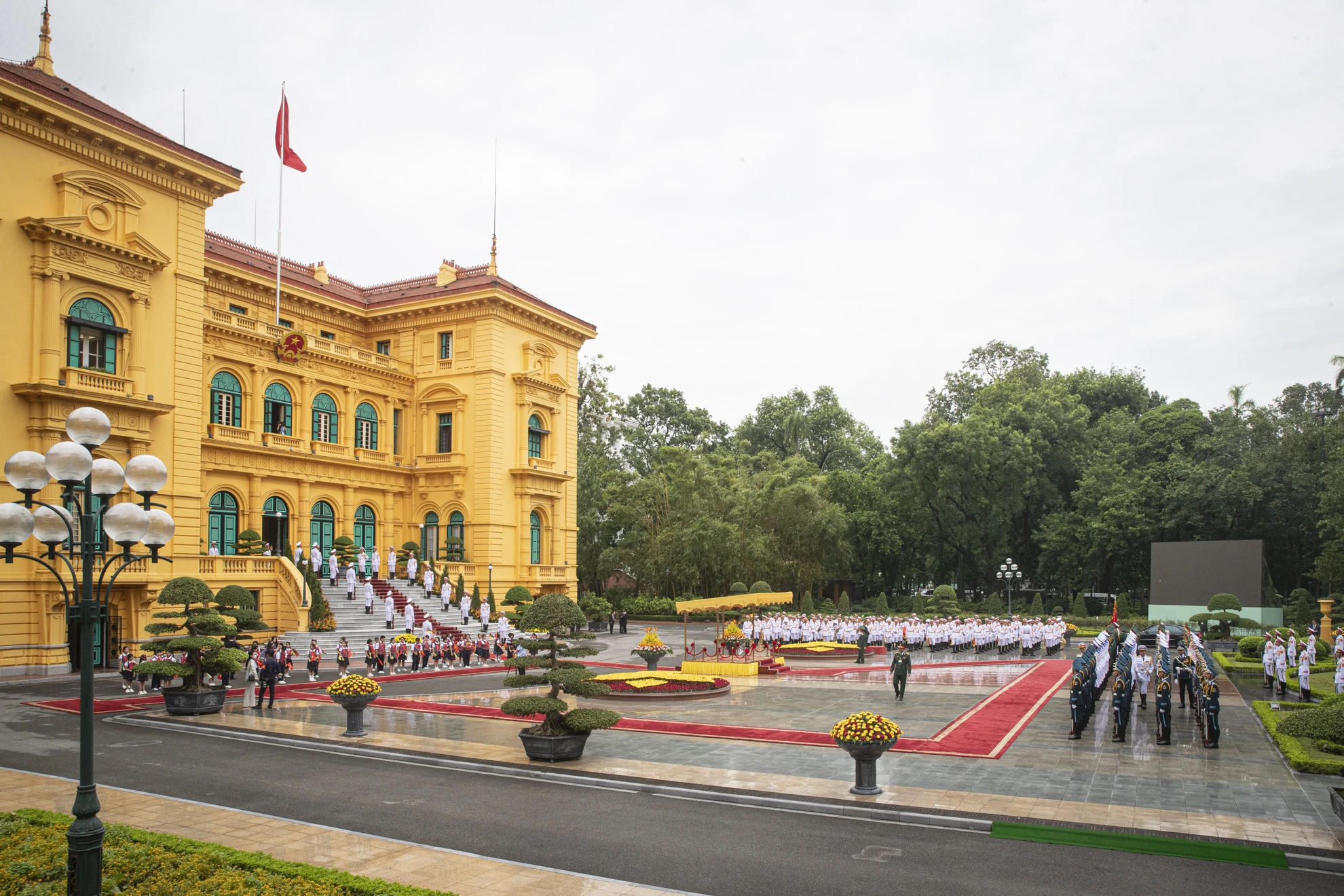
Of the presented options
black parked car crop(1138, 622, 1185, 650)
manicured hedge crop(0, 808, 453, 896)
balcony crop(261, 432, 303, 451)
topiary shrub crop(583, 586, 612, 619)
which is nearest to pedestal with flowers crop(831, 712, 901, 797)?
manicured hedge crop(0, 808, 453, 896)

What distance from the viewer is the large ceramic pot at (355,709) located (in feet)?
60.7

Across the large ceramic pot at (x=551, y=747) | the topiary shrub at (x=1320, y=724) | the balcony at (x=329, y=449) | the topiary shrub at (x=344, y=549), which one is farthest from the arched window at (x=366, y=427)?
the topiary shrub at (x=1320, y=724)

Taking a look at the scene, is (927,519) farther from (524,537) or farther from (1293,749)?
(1293,749)

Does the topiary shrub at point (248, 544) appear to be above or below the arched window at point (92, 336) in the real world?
below

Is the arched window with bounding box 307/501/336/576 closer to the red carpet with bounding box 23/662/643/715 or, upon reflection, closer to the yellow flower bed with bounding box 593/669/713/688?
the red carpet with bounding box 23/662/643/715

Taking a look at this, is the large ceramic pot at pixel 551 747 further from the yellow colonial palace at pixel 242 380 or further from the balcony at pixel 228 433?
the balcony at pixel 228 433

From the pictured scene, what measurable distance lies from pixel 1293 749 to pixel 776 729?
30.0ft

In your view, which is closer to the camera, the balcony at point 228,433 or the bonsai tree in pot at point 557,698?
the bonsai tree in pot at point 557,698

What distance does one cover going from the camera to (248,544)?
36.3 meters

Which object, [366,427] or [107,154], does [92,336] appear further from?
[366,427]

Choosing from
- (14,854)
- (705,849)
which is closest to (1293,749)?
(705,849)

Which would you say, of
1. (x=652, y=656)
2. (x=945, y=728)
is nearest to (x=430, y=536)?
(x=652, y=656)

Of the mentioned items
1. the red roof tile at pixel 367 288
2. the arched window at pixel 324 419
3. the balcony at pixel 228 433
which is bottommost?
the balcony at pixel 228 433

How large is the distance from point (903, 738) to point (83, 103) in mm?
32620
